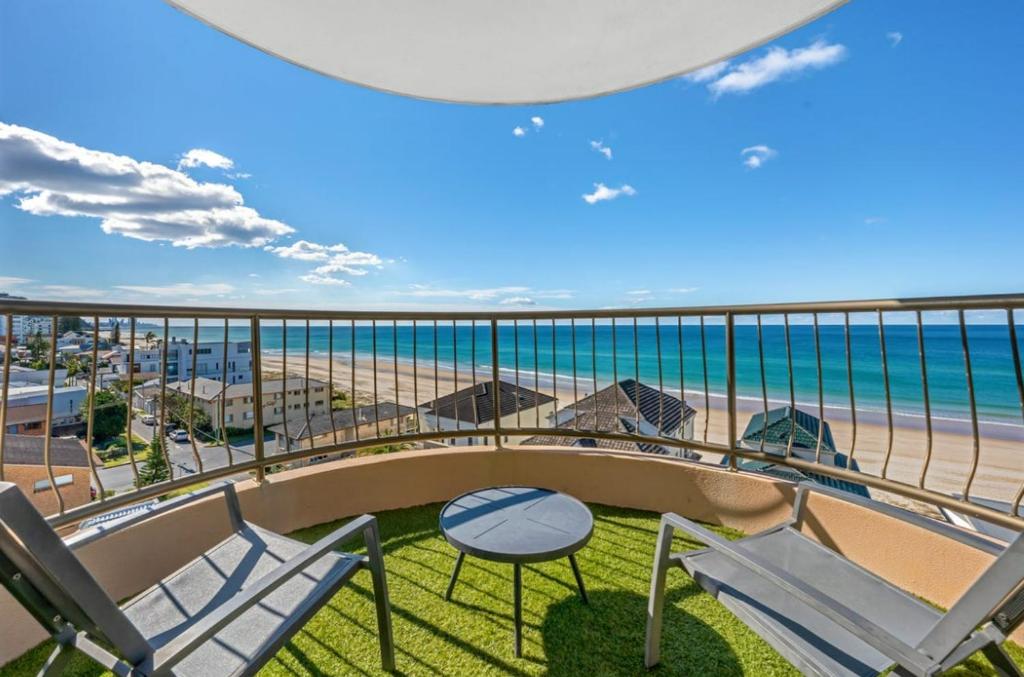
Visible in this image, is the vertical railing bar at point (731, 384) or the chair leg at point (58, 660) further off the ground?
the vertical railing bar at point (731, 384)

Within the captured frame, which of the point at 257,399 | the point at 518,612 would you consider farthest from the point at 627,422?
the point at 257,399

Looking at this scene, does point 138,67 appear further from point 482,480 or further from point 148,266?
point 148,266

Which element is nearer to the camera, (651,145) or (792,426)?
(792,426)

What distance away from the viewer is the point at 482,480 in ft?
9.80

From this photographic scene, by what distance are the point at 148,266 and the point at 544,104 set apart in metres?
49.2

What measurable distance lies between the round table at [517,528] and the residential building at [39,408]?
5.68 feet

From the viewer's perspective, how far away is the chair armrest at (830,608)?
932 mm

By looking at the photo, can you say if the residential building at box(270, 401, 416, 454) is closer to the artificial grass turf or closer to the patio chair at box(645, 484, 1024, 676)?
the artificial grass turf

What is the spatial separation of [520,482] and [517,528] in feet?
4.11

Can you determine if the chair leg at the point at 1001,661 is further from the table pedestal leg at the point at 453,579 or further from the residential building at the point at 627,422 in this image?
the table pedestal leg at the point at 453,579

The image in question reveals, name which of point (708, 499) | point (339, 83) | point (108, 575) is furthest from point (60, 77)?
point (708, 499)

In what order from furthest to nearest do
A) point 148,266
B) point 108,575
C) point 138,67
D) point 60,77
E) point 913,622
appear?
point 148,266 < point 60,77 < point 138,67 < point 108,575 < point 913,622

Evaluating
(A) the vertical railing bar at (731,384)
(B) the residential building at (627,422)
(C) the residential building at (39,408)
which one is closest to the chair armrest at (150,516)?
(C) the residential building at (39,408)

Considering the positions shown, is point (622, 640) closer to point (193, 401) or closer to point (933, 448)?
point (193, 401)
